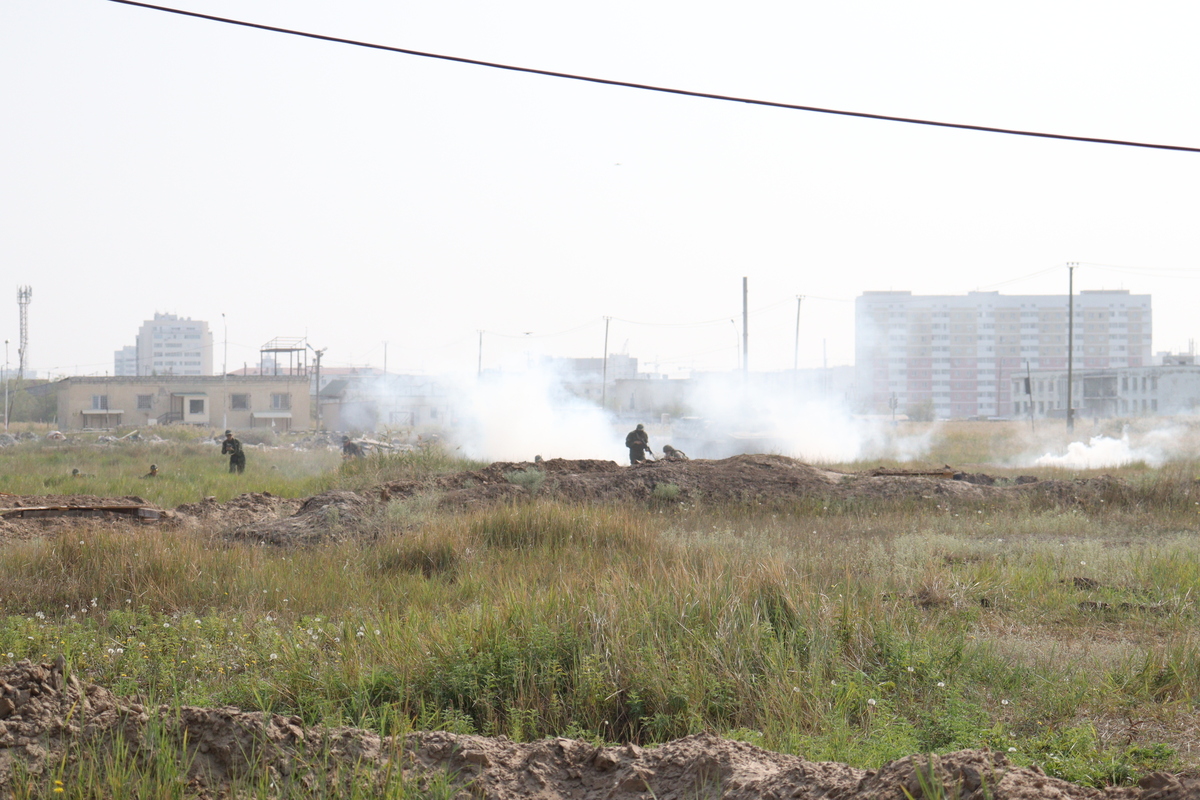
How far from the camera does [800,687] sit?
5398 mm

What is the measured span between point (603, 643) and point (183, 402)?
7731 cm

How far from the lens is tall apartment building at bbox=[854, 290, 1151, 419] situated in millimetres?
146875

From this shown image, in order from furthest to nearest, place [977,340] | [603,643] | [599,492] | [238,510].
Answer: [977,340] → [599,492] → [238,510] → [603,643]

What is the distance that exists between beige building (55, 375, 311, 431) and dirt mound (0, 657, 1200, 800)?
72.3 m

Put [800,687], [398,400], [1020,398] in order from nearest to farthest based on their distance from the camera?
[800,687] → [398,400] → [1020,398]

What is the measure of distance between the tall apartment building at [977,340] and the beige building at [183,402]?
93377mm

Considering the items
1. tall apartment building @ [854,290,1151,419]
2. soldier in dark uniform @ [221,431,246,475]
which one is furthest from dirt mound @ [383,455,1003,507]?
tall apartment building @ [854,290,1151,419]

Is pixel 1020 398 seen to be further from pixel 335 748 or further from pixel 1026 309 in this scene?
pixel 335 748

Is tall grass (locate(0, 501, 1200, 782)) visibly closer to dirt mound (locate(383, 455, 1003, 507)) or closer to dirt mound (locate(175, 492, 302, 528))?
dirt mound (locate(175, 492, 302, 528))

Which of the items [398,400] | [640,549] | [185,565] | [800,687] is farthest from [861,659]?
[398,400]

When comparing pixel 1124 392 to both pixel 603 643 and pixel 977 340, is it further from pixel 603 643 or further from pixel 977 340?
pixel 603 643

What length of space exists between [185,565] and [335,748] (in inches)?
230

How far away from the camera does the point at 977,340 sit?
503 ft

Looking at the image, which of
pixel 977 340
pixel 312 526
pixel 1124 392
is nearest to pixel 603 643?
pixel 312 526
